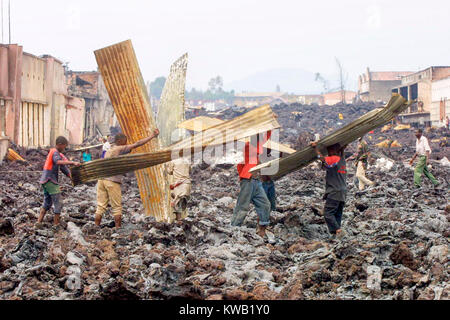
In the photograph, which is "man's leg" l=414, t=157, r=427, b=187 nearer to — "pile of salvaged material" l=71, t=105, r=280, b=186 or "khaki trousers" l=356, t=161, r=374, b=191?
"khaki trousers" l=356, t=161, r=374, b=191

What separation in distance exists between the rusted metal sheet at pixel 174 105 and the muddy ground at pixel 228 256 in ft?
4.23

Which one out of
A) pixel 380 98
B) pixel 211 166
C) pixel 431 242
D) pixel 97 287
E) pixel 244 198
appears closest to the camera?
pixel 97 287

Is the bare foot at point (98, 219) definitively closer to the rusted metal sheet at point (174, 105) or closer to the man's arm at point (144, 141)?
the man's arm at point (144, 141)

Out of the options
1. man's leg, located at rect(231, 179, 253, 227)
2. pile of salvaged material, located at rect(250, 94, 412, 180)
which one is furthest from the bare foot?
pile of salvaged material, located at rect(250, 94, 412, 180)

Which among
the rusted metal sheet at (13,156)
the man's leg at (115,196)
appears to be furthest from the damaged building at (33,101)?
the man's leg at (115,196)

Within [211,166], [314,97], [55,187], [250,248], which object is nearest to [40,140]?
[211,166]

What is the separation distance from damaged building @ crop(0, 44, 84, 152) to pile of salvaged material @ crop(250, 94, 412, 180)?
1278cm

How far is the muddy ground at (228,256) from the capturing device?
16.2 feet

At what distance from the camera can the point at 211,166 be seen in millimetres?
17484

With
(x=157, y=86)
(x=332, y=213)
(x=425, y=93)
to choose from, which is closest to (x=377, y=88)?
(x=425, y=93)

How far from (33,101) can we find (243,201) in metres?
15.2
